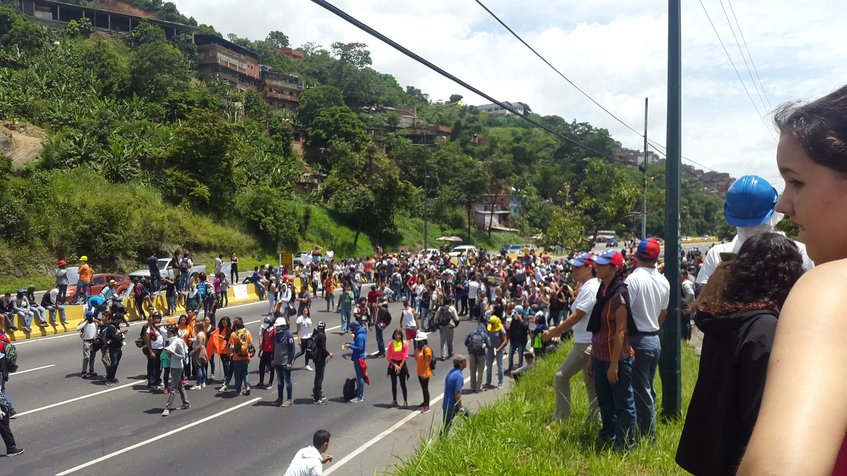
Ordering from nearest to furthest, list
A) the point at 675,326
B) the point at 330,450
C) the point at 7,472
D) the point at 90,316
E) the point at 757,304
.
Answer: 1. the point at 757,304
2. the point at 675,326
3. the point at 7,472
4. the point at 330,450
5. the point at 90,316

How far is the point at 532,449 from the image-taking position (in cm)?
526

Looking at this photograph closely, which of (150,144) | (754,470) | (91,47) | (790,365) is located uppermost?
(91,47)

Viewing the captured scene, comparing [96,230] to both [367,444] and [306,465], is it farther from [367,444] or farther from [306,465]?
[306,465]

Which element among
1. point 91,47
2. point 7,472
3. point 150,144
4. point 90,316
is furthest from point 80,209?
point 91,47

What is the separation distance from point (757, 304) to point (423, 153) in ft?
210

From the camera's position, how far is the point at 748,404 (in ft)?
5.90

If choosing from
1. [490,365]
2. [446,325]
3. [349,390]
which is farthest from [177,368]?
[446,325]

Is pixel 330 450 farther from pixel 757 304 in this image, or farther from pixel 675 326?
pixel 757 304

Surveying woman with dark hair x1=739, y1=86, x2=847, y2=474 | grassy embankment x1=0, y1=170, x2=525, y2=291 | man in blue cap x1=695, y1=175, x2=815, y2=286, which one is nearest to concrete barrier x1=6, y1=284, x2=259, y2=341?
grassy embankment x1=0, y1=170, x2=525, y2=291

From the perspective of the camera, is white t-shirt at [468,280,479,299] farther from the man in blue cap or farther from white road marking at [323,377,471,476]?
the man in blue cap

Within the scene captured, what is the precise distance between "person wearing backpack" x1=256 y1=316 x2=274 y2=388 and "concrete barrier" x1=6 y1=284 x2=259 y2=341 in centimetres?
820

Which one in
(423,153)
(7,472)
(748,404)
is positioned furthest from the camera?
(423,153)

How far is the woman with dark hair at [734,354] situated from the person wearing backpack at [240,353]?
1103cm

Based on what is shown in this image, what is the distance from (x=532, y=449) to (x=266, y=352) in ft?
27.8
